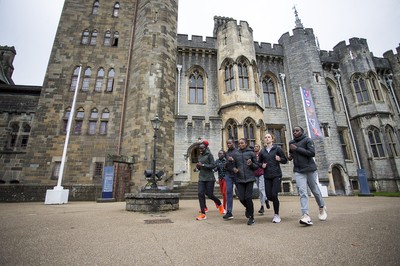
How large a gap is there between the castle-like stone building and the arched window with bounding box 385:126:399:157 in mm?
87

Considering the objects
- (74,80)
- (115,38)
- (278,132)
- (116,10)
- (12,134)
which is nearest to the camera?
(74,80)

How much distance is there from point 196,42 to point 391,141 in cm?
1768

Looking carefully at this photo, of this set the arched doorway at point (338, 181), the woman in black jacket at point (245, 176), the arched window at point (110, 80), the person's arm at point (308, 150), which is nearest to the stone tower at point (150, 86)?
the arched window at point (110, 80)

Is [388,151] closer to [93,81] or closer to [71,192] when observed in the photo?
[71,192]

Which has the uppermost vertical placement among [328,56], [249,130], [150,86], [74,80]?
[328,56]

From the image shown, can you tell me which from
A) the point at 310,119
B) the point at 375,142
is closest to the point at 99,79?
the point at 310,119

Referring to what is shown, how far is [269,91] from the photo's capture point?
1675 centimetres

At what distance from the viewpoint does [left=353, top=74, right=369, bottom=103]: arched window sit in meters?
16.5

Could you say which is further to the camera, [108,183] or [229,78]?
[229,78]

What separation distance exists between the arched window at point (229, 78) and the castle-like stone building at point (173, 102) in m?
0.09

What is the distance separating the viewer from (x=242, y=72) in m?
14.8

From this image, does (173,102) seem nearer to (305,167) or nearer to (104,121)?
(104,121)

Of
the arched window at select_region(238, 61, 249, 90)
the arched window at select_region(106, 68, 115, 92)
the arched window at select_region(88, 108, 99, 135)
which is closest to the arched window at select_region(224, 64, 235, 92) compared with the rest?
the arched window at select_region(238, 61, 249, 90)

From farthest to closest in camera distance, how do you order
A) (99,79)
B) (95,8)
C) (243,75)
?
(95,8)
(243,75)
(99,79)
